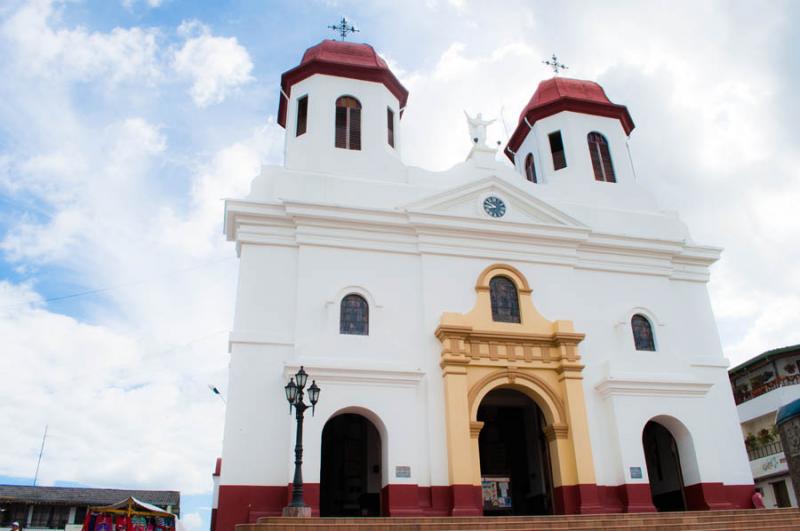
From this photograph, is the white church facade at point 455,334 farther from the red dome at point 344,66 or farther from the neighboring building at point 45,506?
the neighboring building at point 45,506

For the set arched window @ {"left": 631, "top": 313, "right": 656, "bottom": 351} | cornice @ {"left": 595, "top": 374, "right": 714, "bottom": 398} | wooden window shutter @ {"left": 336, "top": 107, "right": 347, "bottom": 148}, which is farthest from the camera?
wooden window shutter @ {"left": 336, "top": 107, "right": 347, "bottom": 148}

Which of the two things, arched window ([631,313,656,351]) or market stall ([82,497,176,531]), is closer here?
arched window ([631,313,656,351])

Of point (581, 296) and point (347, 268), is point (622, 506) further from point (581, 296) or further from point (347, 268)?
point (347, 268)

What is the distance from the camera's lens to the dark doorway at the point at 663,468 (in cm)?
1580

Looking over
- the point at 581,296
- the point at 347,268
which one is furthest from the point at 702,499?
the point at 347,268

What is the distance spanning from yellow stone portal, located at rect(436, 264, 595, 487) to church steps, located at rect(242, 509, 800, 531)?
226 centimetres

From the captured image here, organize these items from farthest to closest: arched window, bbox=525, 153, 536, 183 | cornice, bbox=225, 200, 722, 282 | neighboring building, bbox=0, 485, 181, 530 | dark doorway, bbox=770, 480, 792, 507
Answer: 1. neighboring building, bbox=0, 485, 181, 530
2. dark doorway, bbox=770, 480, 792, 507
3. arched window, bbox=525, 153, 536, 183
4. cornice, bbox=225, 200, 722, 282

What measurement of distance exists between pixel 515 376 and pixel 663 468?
17.5ft

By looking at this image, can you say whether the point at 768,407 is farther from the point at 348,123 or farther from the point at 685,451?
the point at 348,123

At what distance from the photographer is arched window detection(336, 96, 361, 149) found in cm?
1766

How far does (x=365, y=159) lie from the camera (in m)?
17.4

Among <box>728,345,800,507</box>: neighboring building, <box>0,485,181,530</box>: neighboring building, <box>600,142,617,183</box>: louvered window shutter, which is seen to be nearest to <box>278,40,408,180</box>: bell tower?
<box>600,142,617,183</box>: louvered window shutter

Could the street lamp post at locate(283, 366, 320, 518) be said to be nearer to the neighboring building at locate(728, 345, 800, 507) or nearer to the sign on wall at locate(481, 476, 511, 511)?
the sign on wall at locate(481, 476, 511, 511)

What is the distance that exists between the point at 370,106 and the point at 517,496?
11.4m
